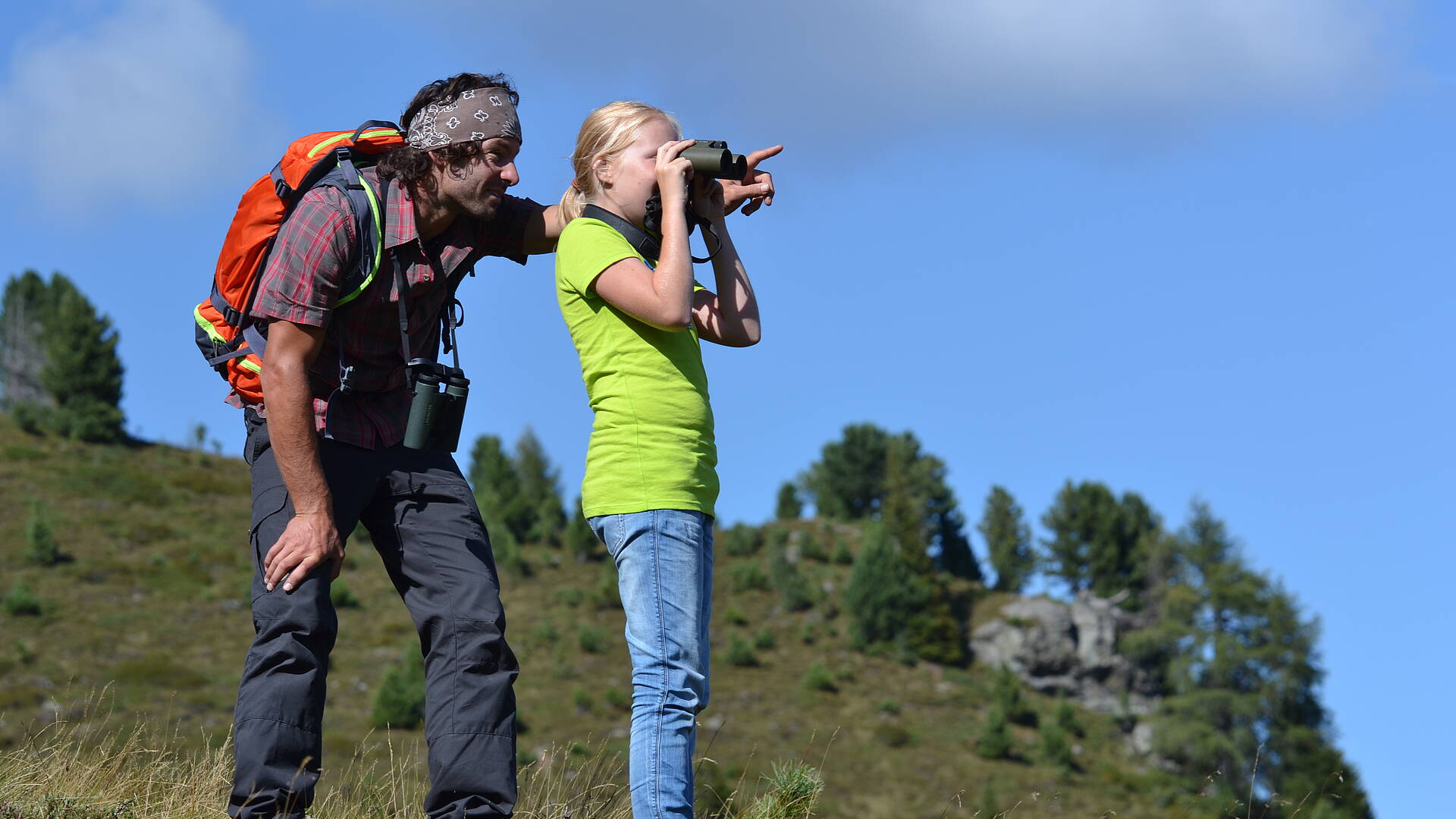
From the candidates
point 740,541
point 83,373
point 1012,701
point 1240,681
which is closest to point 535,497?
point 740,541

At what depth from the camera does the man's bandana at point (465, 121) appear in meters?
3.58

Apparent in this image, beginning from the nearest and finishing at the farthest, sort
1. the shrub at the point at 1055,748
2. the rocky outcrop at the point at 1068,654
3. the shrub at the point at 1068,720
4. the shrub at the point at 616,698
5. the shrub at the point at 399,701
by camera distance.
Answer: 1. the shrub at the point at 399,701
2. the shrub at the point at 616,698
3. the shrub at the point at 1055,748
4. the shrub at the point at 1068,720
5. the rocky outcrop at the point at 1068,654

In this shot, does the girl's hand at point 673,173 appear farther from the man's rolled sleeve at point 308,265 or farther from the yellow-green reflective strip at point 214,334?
the yellow-green reflective strip at point 214,334

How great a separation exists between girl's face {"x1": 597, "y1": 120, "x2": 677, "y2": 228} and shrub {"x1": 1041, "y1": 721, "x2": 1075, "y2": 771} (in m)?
62.2

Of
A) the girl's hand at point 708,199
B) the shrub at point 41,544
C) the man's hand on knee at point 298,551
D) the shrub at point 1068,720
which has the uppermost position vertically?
the shrub at point 41,544

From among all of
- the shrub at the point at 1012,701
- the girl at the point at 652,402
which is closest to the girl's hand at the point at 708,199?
the girl at the point at 652,402

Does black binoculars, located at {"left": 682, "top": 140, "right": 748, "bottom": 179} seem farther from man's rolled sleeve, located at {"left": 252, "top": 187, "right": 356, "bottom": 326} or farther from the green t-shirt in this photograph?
man's rolled sleeve, located at {"left": 252, "top": 187, "right": 356, "bottom": 326}

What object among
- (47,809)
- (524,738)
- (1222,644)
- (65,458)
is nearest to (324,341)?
(47,809)

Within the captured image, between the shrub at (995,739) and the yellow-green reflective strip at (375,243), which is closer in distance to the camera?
the yellow-green reflective strip at (375,243)

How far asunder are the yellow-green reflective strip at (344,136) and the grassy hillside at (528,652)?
1502 inches

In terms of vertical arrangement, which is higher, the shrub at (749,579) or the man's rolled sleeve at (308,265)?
the shrub at (749,579)

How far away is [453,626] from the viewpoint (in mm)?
3482

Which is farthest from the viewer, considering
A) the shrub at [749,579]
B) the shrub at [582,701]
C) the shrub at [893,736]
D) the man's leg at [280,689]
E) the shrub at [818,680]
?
the shrub at [749,579]

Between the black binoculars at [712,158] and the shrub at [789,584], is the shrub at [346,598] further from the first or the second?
the black binoculars at [712,158]
